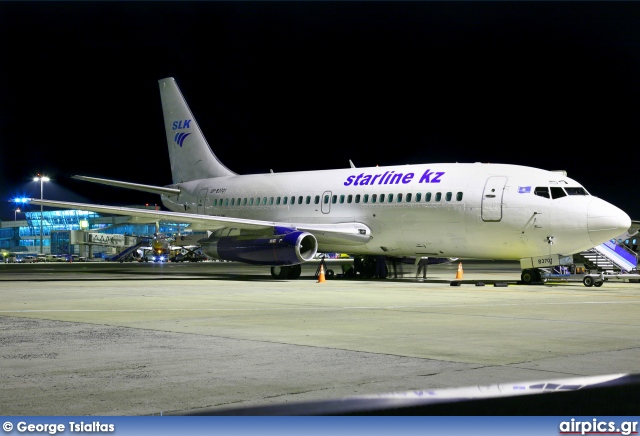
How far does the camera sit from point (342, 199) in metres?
27.2

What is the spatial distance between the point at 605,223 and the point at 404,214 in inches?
242

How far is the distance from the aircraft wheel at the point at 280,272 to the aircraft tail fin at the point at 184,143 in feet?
21.9

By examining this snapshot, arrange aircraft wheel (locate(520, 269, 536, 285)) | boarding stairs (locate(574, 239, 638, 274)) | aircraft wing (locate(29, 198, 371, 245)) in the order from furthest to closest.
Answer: aircraft wing (locate(29, 198, 371, 245)) < boarding stairs (locate(574, 239, 638, 274)) < aircraft wheel (locate(520, 269, 536, 285))

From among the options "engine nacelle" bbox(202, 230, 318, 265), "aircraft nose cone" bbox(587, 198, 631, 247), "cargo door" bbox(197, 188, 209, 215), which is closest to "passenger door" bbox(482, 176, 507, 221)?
"aircraft nose cone" bbox(587, 198, 631, 247)

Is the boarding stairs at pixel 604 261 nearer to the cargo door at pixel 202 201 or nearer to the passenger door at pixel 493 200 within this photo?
the passenger door at pixel 493 200

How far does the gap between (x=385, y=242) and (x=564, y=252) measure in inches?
233

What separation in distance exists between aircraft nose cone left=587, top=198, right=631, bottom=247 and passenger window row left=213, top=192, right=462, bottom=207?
3823 millimetres

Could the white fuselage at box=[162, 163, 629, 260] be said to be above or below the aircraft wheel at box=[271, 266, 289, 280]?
above

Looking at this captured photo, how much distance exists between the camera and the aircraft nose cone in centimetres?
2158

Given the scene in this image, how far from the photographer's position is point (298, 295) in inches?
→ 731

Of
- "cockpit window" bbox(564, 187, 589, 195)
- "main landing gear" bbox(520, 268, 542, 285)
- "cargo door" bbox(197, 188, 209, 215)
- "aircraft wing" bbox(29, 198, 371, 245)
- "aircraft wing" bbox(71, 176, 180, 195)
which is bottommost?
"main landing gear" bbox(520, 268, 542, 285)

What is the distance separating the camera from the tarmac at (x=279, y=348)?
6.57m

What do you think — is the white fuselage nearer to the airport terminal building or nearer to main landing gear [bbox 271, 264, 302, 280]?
main landing gear [bbox 271, 264, 302, 280]

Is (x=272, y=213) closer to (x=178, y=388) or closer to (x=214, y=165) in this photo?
(x=214, y=165)
